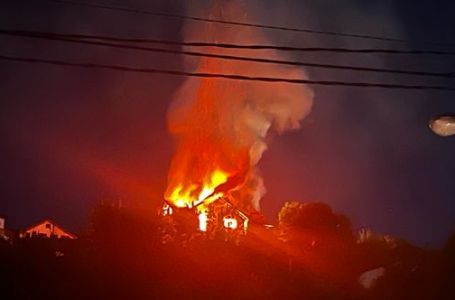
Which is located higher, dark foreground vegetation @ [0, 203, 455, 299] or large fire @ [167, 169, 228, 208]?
large fire @ [167, 169, 228, 208]

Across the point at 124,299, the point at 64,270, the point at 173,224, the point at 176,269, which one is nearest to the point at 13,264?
the point at 64,270

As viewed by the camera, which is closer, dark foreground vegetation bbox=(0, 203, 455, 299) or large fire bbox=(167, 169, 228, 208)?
dark foreground vegetation bbox=(0, 203, 455, 299)

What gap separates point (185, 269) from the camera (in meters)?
23.3

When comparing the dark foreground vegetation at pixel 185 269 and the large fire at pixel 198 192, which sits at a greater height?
the large fire at pixel 198 192

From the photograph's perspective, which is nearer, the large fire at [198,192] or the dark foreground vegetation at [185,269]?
the dark foreground vegetation at [185,269]

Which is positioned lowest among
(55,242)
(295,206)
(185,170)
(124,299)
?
(124,299)

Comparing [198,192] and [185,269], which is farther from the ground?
[198,192]

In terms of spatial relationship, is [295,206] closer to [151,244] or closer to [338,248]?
[338,248]

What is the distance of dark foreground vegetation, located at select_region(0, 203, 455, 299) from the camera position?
2181 cm

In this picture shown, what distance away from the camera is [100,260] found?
74.6ft

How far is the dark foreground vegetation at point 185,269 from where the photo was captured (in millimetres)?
21812

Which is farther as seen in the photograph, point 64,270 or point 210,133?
point 210,133

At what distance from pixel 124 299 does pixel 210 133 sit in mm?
37616

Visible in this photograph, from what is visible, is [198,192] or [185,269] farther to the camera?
[198,192]
